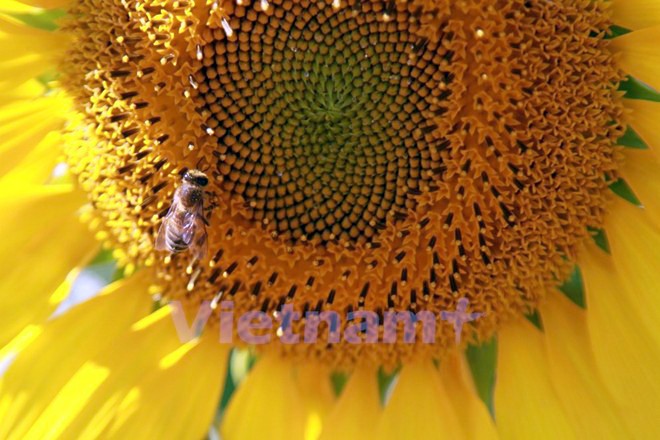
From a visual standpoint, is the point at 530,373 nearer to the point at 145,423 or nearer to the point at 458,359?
the point at 458,359

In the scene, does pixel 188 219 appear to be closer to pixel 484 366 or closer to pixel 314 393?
pixel 314 393

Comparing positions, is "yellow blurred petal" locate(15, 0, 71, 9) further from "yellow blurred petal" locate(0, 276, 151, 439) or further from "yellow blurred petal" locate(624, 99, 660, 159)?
"yellow blurred petal" locate(624, 99, 660, 159)

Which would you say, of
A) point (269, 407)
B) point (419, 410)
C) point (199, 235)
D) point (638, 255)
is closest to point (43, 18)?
point (199, 235)

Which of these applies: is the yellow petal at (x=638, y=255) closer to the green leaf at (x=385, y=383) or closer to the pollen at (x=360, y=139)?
the pollen at (x=360, y=139)

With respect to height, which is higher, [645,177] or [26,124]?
[645,177]

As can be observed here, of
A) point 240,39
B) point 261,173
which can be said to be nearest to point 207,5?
point 240,39

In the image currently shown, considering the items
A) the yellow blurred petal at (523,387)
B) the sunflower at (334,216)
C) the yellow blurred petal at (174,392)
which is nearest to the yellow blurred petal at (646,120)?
the sunflower at (334,216)

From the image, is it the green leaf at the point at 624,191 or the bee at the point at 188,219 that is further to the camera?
the green leaf at the point at 624,191
